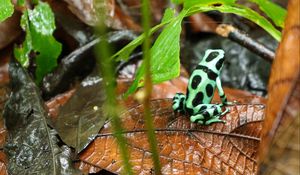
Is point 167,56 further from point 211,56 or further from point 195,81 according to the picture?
point 211,56

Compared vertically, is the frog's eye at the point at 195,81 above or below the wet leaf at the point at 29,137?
above

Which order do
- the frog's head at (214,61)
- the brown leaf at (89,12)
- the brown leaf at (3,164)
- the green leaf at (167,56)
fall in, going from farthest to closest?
the brown leaf at (89,12) < the frog's head at (214,61) < the brown leaf at (3,164) < the green leaf at (167,56)

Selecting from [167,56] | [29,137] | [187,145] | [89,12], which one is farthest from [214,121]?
[89,12]

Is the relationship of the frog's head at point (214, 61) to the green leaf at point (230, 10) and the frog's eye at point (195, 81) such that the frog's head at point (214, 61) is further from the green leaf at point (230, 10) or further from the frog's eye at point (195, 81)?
the green leaf at point (230, 10)

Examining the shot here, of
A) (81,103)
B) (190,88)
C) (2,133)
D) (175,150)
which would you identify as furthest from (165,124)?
(2,133)

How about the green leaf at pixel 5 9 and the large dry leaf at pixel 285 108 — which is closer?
the large dry leaf at pixel 285 108

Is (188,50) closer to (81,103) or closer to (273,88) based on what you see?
(81,103)

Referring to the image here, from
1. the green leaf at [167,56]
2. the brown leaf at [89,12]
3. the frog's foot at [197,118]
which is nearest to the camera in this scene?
the green leaf at [167,56]

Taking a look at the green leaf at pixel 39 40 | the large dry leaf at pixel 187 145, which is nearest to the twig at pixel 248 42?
the large dry leaf at pixel 187 145
